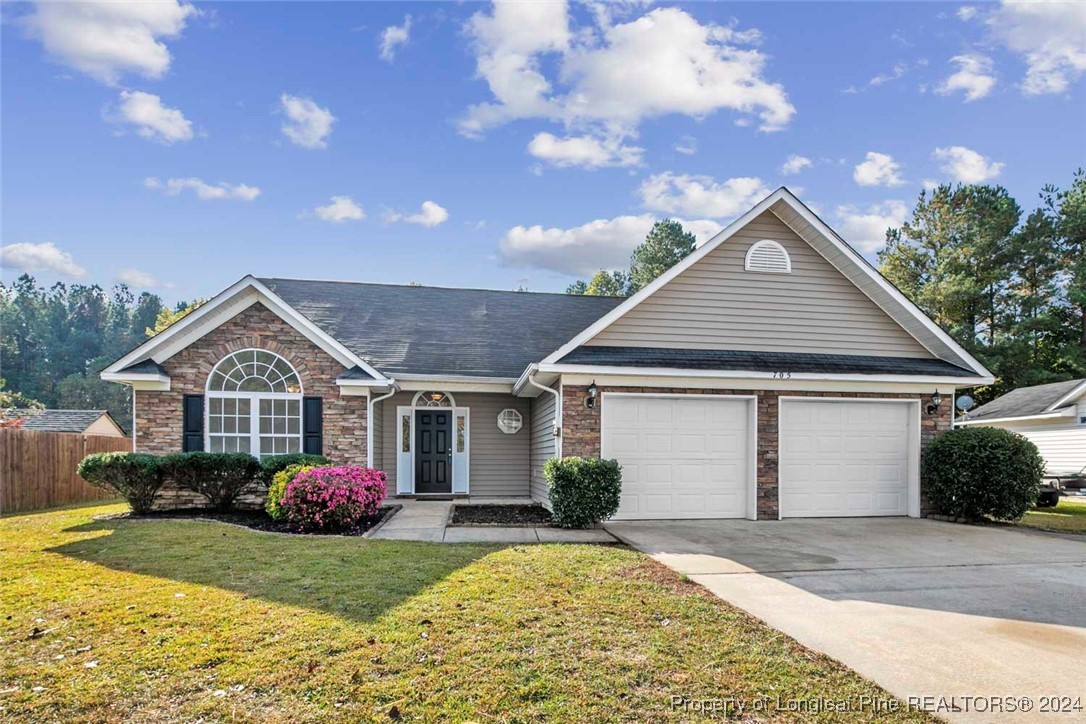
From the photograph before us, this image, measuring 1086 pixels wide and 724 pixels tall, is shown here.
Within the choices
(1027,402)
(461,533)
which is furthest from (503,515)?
(1027,402)

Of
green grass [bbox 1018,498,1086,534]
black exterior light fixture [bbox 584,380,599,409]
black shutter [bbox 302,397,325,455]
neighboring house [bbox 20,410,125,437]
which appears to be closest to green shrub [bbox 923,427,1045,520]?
green grass [bbox 1018,498,1086,534]

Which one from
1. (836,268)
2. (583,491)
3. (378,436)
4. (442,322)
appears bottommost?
(583,491)

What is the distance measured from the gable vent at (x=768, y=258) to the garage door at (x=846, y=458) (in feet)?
8.16

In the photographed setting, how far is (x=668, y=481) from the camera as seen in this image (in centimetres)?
1040

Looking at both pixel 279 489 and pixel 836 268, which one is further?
pixel 836 268

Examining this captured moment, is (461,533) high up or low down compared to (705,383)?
down

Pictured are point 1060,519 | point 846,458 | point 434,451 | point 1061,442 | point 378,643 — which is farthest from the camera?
point 1061,442

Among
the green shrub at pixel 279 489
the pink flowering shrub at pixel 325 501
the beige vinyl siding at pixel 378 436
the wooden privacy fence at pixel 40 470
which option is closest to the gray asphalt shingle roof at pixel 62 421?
the wooden privacy fence at pixel 40 470

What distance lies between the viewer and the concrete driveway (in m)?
3.88

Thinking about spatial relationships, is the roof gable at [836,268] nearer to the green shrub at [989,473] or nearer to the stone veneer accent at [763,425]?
the stone veneer accent at [763,425]

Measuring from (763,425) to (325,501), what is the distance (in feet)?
23.8

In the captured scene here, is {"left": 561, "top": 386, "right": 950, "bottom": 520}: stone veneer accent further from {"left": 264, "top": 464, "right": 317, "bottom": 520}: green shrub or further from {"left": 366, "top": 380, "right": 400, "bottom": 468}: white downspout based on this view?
{"left": 264, "top": 464, "right": 317, "bottom": 520}: green shrub

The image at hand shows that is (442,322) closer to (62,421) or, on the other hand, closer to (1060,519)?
(1060,519)

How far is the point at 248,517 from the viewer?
10.3 meters
